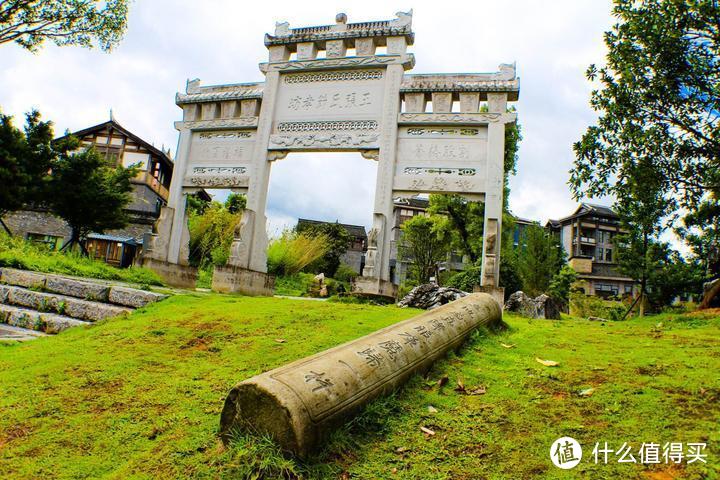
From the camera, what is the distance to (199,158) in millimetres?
12383

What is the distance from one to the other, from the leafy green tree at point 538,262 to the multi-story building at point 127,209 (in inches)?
745

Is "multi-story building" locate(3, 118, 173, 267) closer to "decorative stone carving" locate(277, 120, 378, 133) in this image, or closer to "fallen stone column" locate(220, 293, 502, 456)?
"decorative stone carving" locate(277, 120, 378, 133)

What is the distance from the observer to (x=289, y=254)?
1806cm

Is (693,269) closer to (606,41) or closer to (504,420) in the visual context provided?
(606,41)

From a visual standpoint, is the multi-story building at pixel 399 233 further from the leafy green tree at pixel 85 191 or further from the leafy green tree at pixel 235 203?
the leafy green tree at pixel 85 191

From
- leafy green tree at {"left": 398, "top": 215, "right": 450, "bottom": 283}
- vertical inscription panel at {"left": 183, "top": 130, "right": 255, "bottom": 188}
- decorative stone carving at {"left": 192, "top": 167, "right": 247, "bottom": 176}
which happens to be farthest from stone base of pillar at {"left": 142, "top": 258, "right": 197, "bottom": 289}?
leafy green tree at {"left": 398, "top": 215, "right": 450, "bottom": 283}

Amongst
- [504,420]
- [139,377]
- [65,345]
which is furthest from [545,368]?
[65,345]

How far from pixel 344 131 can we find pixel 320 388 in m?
8.99

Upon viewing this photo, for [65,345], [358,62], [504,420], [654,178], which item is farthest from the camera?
[358,62]

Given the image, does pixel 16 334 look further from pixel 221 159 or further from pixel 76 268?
pixel 221 159

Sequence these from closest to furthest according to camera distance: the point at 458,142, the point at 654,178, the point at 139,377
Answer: the point at 139,377 < the point at 654,178 < the point at 458,142

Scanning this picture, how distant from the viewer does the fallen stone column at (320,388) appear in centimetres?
263

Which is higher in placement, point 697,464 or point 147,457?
point 697,464

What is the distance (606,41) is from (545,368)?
7090 millimetres
